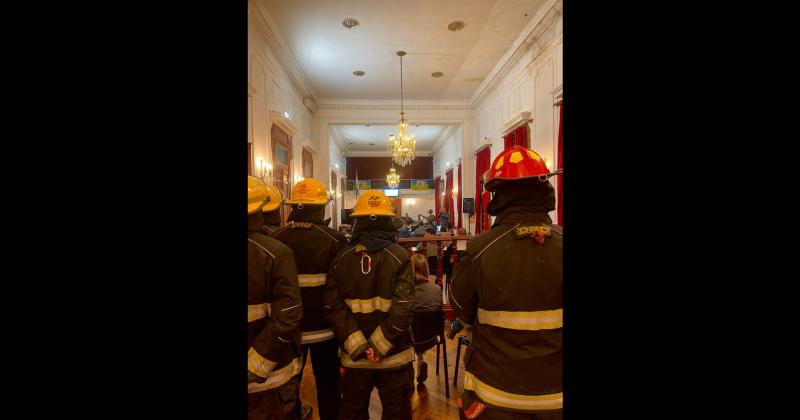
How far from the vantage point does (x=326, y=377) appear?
2475 millimetres

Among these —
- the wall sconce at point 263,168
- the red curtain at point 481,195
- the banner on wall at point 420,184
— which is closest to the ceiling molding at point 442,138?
the banner on wall at point 420,184

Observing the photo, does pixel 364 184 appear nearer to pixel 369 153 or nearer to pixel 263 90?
pixel 369 153

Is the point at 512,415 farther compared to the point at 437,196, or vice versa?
the point at 437,196

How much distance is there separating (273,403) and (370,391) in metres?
0.58

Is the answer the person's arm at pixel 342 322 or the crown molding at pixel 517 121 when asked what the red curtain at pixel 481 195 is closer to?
the crown molding at pixel 517 121

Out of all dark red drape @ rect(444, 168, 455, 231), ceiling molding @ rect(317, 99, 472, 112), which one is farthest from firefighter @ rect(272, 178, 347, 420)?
dark red drape @ rect(444, 168, 455, 231)

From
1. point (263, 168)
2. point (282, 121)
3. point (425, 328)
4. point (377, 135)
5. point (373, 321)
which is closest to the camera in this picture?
point (373, 321)

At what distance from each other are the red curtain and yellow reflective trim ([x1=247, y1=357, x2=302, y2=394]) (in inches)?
301

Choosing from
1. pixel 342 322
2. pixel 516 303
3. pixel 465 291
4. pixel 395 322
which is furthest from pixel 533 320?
pixel 342 322

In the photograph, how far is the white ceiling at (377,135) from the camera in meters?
13.6
